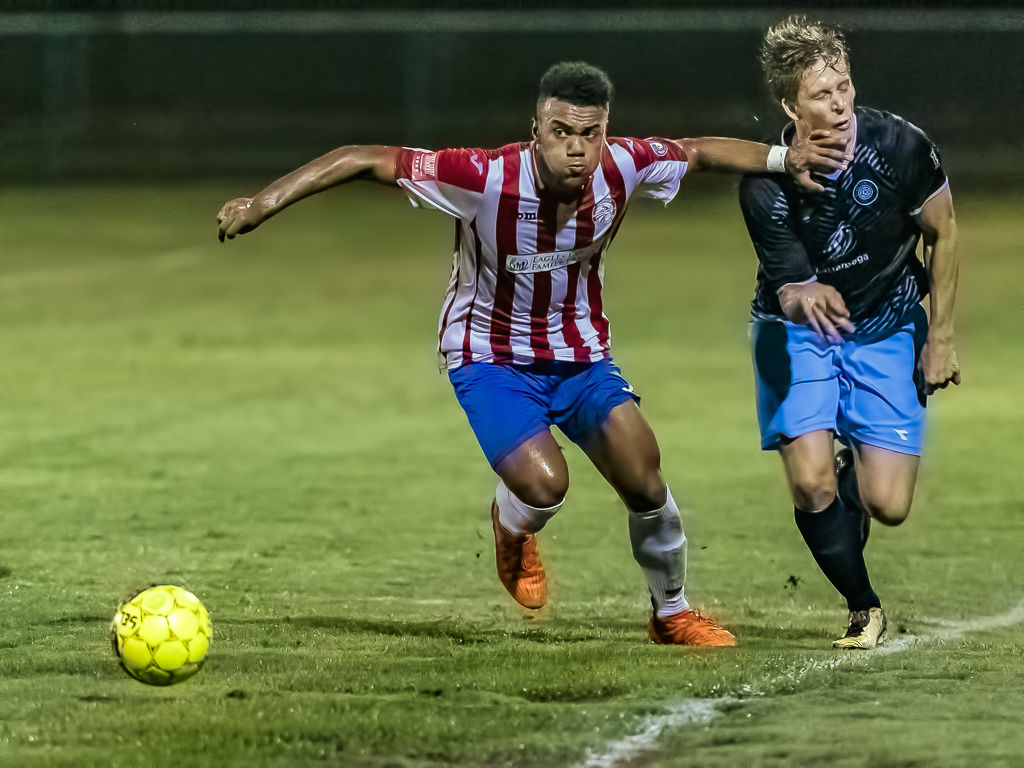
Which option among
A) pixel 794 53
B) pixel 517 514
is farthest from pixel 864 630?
pixel 794 53

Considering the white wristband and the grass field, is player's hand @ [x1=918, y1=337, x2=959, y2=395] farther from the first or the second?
the grass field

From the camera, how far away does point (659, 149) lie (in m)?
5.77

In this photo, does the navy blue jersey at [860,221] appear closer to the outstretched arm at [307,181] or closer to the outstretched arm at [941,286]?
the outstretched arm at [941,286]

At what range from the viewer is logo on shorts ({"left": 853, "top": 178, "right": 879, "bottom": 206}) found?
5.76 metres

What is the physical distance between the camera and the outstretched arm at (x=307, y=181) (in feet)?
17.2

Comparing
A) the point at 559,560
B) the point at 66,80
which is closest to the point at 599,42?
the point at 66,80

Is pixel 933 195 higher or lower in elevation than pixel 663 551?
higher

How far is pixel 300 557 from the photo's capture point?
7203 mm

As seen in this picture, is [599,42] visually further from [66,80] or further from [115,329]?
[115,329]

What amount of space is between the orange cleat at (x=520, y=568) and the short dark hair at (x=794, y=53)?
198 cm

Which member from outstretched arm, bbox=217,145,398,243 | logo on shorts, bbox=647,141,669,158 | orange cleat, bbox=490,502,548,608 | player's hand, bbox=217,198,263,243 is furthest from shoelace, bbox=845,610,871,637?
player's hand, bbox=217,198,263,243

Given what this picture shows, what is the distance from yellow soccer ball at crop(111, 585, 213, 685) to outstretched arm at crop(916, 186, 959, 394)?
8.92 feet

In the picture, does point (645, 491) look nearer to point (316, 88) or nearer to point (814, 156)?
point (814, 156)

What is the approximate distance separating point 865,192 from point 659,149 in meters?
0.77
